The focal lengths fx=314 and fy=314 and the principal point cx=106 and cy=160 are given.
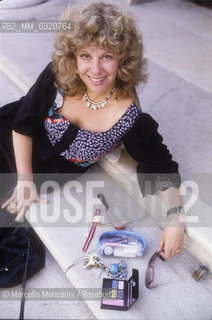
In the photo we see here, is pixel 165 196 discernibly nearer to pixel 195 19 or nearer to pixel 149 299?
pixel 149 299

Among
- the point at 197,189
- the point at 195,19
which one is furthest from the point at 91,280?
the point at 195,19

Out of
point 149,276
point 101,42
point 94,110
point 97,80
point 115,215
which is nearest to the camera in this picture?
point 101,42

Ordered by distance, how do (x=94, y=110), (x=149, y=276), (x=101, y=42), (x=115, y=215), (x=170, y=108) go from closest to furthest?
(x=101, y=42), (x=149, y=276), (x=94, y=110), (x=115, y=215), (x=170, y=108)

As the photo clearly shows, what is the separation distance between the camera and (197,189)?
5.16 feet

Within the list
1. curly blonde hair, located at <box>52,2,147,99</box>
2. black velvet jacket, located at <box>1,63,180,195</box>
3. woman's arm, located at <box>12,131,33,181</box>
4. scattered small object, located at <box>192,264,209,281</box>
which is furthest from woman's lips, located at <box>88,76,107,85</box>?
scattered small object, located at <box>192,264,209,281</box>

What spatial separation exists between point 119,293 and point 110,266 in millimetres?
134

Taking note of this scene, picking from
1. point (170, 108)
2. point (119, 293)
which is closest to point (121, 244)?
point (119, 293)

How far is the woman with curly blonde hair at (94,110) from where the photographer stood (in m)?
1.21

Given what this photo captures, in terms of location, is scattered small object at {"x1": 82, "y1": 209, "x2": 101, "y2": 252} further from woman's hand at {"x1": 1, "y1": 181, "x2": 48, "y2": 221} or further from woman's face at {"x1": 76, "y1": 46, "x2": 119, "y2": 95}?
woman's face at {"x1": 76, "y1": 46, "x2": 119, "y2": 95}

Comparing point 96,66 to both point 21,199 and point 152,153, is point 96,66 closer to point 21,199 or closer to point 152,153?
point 152,153

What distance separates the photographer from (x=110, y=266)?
141 centimetres

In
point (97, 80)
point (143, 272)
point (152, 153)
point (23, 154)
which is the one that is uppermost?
point (97, 80)

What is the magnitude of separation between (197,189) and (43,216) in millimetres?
802

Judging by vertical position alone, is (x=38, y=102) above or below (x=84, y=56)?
below
